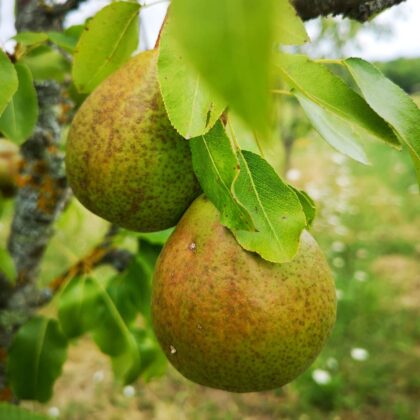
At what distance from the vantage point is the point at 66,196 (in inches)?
58.4

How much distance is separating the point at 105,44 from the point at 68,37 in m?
0.23

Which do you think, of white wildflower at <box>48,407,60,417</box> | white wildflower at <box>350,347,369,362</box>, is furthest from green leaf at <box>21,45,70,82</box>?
white wildflower at <box>350,347,369,362</box>

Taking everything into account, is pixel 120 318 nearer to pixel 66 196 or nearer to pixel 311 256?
pixel 66 196

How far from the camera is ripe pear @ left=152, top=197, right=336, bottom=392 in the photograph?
0.70 metres

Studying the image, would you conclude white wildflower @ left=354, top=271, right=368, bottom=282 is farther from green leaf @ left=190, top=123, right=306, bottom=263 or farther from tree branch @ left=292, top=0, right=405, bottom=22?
green leaf @ left=190, top=123, right=306, bottom=263

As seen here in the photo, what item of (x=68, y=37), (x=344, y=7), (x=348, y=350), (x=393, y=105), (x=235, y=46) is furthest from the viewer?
(x=348, y=350)

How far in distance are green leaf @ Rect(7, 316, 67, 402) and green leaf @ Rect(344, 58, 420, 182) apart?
1011 mm

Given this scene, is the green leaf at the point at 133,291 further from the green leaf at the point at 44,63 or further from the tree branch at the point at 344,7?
the tree branch at the point at 344,7

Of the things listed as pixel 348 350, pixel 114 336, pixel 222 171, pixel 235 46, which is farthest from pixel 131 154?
pixel 348 350

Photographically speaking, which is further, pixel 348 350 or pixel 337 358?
pixel 348 350

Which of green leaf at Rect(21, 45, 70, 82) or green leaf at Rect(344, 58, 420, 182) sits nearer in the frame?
green leaf at Rect(344, 58, 420, 182)

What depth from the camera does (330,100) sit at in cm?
75

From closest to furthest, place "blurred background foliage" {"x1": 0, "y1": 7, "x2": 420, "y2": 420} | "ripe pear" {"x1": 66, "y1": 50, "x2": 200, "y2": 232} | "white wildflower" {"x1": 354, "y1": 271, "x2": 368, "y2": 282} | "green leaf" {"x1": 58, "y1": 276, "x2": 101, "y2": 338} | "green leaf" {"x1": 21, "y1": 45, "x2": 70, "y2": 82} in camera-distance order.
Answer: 1. "ripe pear" {"x1": 66, "y1": 50, "x2": 200, "y2": 232}
2. "green leaf" {"x1": 21, "y1": 45, "x2": 70, "y2": 82}
3. "green leaf" {"x1": 58, "y1": 276, "x2": 101, "y2": 338}
4. "blurred background foliage" {"x1": 0, "y1": 7, "x2": 420, "y2": 420}
5. "white wildflower" {"x1": 354, "y1": 271, "x2": 368, "y2": 282}

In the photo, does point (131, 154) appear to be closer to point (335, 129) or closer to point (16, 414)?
point (335, 129)
